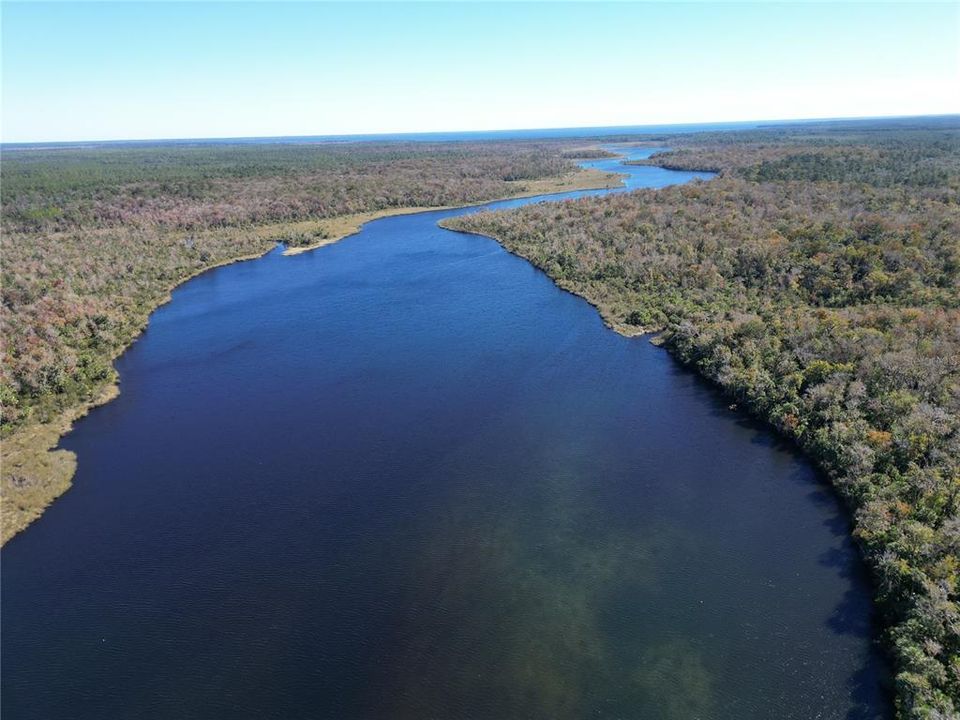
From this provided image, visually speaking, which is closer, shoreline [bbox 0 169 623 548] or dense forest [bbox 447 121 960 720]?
dense forest [bbox 447 121 960 720]

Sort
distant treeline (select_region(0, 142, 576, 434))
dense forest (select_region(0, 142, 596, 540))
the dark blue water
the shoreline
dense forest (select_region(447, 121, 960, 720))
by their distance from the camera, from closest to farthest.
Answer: the dark blue water → dense forest (select_region(447, 121, 960, 720)) → the shoreline → dense forest (select_region(0, 142, 596, 540)) → distant treeline (select_region(0, 142, 576, 434))

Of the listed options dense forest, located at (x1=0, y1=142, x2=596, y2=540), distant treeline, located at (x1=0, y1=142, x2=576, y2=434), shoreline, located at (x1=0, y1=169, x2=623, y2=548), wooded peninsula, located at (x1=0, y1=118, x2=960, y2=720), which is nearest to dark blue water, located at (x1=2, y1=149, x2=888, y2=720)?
shoreline, located at (x1=0, y1=169, x2=623, y2=548)

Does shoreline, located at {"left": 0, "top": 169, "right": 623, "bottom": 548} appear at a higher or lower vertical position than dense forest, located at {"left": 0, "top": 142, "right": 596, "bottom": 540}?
lower

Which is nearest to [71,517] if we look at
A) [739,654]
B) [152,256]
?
[739,654]

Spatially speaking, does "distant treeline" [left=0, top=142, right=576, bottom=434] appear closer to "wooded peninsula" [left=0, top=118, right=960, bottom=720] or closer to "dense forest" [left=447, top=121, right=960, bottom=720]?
"wooded peninsula" [left=0, top=118, right=960, bottom=720]

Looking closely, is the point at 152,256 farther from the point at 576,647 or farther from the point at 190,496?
the point at 576,647

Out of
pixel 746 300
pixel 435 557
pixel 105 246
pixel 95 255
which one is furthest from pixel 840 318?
pixel 105 246
